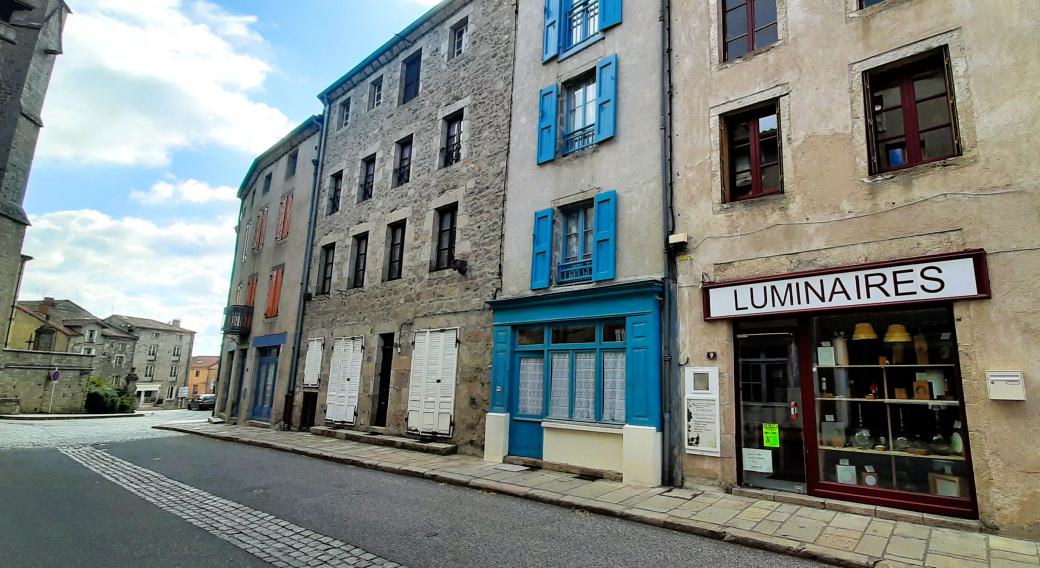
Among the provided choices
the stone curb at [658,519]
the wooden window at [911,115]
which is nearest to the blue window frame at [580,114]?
the wooden window at [911,115]

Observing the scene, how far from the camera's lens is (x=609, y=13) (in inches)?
368

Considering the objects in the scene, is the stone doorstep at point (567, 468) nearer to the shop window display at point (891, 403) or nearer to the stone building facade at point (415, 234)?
the stone building facade at point (415, 234)

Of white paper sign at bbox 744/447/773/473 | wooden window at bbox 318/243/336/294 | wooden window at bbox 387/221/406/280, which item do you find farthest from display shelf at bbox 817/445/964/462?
Result: wooden window at bbox 318/243/336/294

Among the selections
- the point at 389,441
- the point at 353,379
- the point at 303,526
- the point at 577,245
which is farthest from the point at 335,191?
the point at 303,526

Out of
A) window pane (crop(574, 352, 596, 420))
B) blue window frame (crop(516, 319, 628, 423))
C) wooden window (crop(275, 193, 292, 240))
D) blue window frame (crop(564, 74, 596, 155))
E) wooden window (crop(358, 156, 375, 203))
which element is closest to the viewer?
blue window frame (crop(516, 319, 628, 423))

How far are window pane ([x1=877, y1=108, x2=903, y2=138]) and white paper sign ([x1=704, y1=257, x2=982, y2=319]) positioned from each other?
174cm

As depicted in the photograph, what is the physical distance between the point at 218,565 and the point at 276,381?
13162 millimetres

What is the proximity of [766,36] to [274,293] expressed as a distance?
51.8 ft

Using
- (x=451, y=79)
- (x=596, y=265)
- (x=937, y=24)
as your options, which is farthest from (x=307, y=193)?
(x=937, y=24)

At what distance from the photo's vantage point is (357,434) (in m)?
12.2

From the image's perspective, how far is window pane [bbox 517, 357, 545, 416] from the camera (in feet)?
29.9

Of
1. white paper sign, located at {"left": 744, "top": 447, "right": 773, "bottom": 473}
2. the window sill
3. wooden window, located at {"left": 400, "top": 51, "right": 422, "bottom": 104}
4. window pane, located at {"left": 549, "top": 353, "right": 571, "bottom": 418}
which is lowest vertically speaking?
white paper sign, located at {"left": 744, "top": 447, "right": 773, "bottom": 473}

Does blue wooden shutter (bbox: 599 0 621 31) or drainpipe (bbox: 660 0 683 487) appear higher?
blue wooden shutter (bbox: 599 0 621 31)

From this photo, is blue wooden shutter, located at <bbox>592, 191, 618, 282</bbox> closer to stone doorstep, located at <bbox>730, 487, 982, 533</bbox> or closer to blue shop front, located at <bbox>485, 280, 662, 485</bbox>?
blue shop front, located at <bbox>485, 280, 662, 485</bbox>
